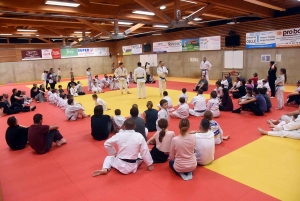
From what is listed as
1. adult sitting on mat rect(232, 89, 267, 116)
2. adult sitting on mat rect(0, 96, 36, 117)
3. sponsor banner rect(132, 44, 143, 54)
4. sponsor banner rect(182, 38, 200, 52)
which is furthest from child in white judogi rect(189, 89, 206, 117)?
sponsor banner rect(132, 44, 143, 54)

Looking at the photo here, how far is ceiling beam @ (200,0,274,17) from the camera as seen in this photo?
9.15 metres

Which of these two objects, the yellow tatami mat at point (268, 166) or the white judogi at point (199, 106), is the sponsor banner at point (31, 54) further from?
the yellow tatami mat at point (268, 166)

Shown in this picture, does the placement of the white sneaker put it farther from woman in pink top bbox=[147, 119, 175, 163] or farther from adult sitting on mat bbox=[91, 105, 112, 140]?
woman in pink top bbox=[147, 119, 175, 163]

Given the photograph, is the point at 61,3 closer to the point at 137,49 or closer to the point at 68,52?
the point at 137,49

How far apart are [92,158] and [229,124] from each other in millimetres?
4065

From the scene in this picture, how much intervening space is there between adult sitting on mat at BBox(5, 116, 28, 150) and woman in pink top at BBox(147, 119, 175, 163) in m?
3.33

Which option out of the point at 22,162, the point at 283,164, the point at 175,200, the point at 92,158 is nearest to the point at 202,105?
the point at 283,164

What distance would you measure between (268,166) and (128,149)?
257cm

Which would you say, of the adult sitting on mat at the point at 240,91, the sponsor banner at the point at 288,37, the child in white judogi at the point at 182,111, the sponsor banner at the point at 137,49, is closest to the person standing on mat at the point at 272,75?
the adult sitting on mat at the point at 240,91

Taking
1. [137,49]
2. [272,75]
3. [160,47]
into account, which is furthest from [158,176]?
[137,49]

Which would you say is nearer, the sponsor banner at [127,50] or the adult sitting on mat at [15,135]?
the adult sitting on mat at [15,135]

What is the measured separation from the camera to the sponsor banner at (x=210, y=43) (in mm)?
16406

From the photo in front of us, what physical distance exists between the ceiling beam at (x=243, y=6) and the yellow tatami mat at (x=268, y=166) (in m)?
6.17

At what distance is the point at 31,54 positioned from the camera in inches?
926
